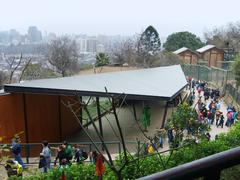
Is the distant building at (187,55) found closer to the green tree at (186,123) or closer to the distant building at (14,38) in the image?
the distant building at (14,38)

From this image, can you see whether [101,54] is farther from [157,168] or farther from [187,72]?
[157,168]

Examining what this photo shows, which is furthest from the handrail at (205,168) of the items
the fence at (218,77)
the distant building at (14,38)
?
the distant building at (14,38)

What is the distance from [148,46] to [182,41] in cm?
1165

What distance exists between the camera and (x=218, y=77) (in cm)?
3694

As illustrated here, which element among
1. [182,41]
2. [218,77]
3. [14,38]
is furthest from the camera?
[14,38]

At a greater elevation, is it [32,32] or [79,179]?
[32,32]

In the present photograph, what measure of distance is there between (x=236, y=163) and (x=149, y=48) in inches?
2135

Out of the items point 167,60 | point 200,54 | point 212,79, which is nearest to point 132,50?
point 167,60

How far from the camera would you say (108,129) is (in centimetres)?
2169

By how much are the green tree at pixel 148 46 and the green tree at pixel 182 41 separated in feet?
18.7

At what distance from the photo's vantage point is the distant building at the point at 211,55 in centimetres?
5097

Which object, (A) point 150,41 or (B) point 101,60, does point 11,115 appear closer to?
(B) point 101,60

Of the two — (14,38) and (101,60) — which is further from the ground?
(14,38)

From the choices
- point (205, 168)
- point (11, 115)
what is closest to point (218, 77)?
point (11, 115)
